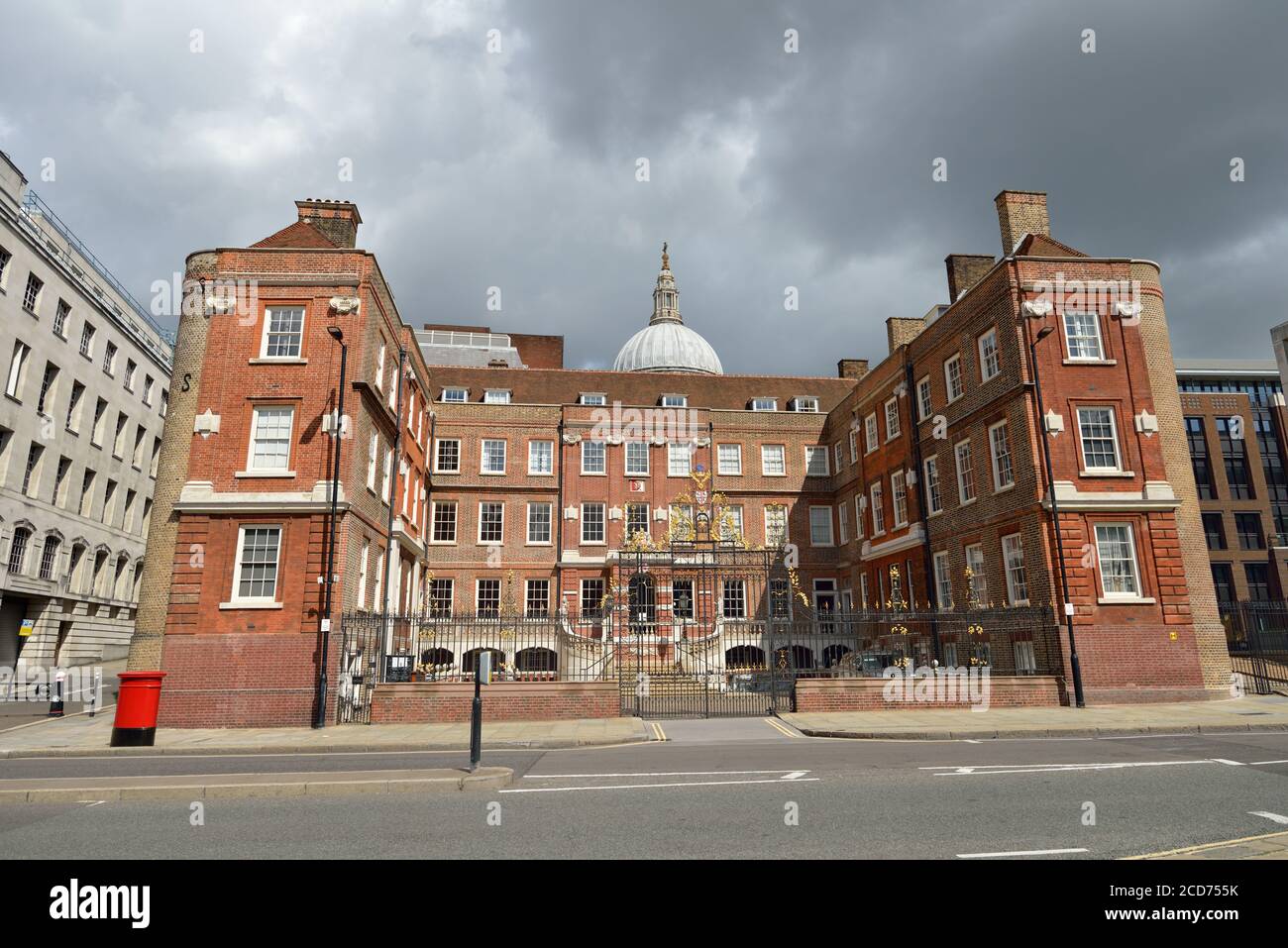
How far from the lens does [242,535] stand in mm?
22438

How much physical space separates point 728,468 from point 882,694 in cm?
2103

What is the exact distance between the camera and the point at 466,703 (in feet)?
66.2

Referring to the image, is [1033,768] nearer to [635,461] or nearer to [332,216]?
[332,216]

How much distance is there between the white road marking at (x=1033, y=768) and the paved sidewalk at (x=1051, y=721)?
461cm

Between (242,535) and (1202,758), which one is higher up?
(242,535)

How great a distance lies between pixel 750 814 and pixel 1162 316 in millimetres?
25106

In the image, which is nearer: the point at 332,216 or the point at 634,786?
the point at 634,786

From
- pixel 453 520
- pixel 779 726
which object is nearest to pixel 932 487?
pixel 779 726

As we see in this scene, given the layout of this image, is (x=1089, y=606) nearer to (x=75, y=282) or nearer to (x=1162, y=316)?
(x=1162, y=316)

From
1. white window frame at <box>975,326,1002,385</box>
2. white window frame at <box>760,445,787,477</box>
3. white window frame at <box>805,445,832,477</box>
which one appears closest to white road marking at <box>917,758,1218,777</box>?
white window frame at <box>975,326,1002,385</box>

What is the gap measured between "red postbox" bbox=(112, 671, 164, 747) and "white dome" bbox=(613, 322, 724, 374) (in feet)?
196

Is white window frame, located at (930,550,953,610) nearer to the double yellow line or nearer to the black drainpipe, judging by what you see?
the black drainpipe
